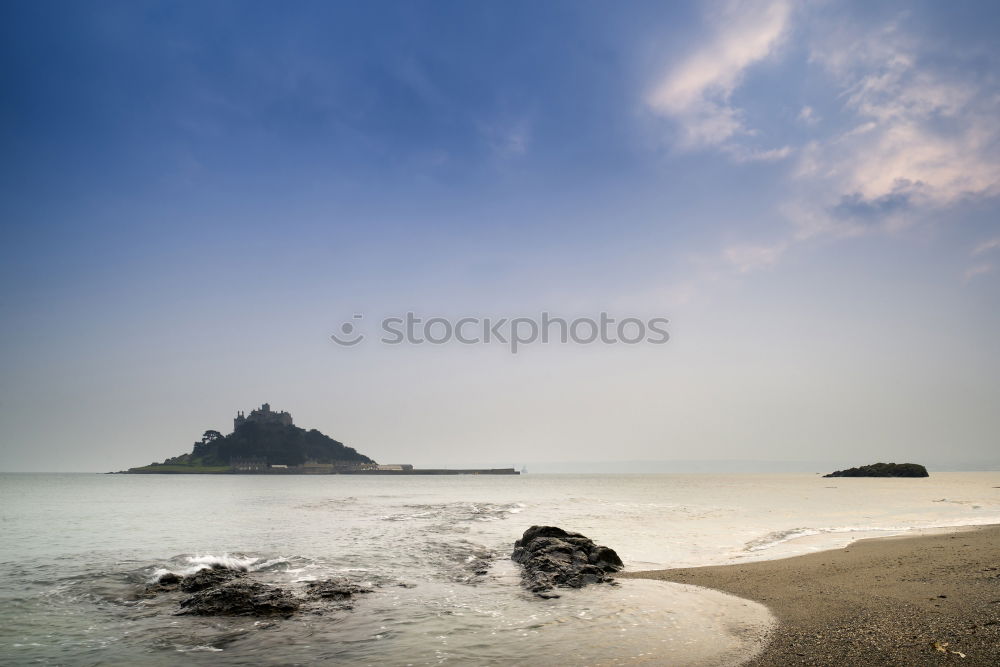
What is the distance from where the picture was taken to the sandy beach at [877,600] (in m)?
9.08

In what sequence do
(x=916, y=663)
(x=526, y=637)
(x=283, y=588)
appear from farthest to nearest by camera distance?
(x=283, y=588) < (x=526, y=637) < (x=916, y=663)

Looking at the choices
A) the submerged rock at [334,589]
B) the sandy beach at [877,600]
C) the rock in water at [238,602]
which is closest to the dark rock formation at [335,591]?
the submerged rock at [334,589]

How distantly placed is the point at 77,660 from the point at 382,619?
235 inches

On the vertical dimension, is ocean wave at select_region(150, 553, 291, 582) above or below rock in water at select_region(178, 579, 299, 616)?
below

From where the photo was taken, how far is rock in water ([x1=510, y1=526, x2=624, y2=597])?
55.8 ft

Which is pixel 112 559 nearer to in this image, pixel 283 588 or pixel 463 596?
pixel 283 588

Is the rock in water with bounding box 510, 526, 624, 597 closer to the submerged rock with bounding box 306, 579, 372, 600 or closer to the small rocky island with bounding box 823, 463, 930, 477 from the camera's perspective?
the submerged rock with bounding box 306, 579, 372, 600

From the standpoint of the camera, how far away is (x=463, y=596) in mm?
15672

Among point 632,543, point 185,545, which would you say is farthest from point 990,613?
point 185,545

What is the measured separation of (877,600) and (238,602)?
51.1 ft

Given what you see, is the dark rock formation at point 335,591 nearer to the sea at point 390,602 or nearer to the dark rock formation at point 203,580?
the sea at point 390,602

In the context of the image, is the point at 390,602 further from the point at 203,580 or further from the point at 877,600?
the point at 877,600

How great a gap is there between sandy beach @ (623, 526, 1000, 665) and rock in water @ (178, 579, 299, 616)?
35.6ft

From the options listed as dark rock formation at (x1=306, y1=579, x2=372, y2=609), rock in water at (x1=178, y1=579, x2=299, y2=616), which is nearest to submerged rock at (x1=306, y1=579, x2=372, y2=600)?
dark rock formation at (x1=306, y1=579, x2=372, y2=609)
